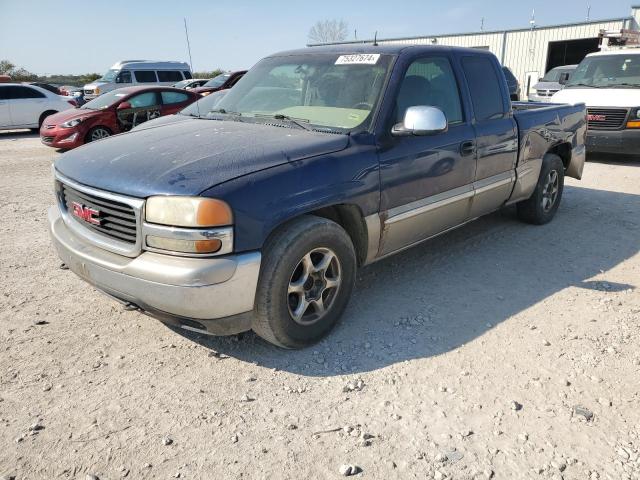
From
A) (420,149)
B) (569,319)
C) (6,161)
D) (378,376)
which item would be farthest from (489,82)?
(6,161)

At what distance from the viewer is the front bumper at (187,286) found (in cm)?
259

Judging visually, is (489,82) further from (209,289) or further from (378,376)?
(209,289)

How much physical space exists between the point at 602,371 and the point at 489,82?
268cm

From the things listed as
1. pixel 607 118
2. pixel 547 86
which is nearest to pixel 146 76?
pixel 547 86

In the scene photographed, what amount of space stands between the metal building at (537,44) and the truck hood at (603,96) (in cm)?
1615

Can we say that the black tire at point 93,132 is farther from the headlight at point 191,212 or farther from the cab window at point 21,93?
the headlight at point 191,212

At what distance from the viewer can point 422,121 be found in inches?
131

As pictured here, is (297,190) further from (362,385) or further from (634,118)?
(634,118)

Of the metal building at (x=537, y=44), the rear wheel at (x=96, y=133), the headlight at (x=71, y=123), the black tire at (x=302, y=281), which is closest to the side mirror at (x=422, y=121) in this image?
the black tire at (x=302, y=281)

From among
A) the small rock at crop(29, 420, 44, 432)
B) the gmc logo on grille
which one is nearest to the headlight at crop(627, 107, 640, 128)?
the gmc logo on grille

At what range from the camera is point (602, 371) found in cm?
299

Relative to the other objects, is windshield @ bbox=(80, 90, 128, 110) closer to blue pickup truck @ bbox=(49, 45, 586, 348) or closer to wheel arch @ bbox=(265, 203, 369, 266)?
blue pickup truck @ bbox=(49, 45, 586, 348)

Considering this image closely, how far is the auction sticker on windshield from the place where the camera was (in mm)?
3723

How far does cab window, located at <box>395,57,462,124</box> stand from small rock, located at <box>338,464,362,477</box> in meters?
2.26
